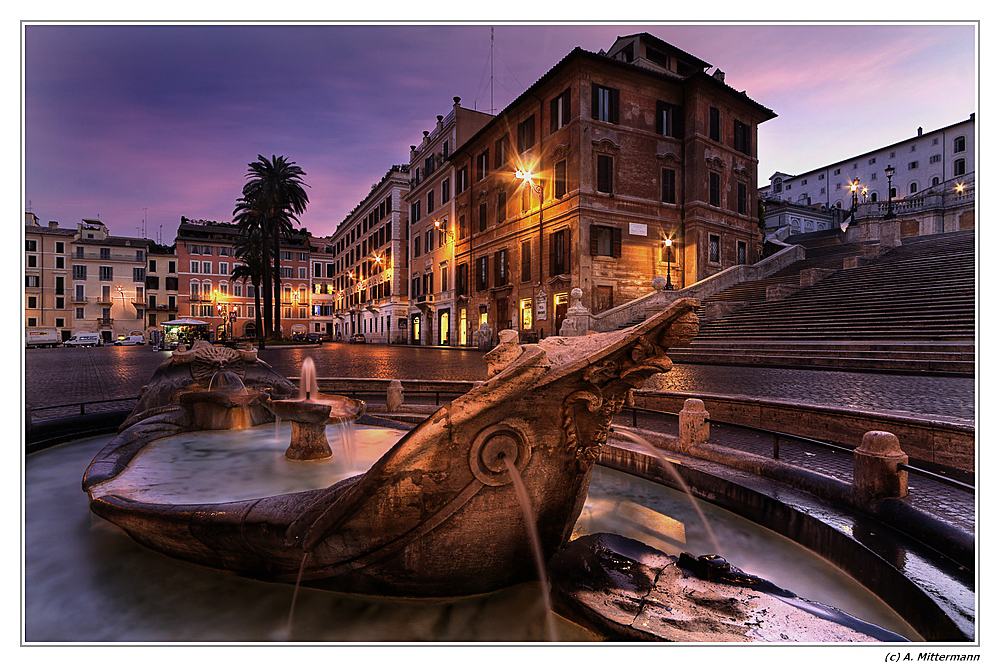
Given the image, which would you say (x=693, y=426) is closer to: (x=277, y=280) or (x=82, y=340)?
(x=82, y=340)

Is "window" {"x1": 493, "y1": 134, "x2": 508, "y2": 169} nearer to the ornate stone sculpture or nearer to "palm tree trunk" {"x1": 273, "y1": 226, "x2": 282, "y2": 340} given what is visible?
"palm tree trunk" {"x1": 273, "y1": 226, "x2": 282, "y2": 340}

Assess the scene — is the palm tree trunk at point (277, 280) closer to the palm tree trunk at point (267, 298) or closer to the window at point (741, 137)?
the palm tree trunk at point (267, 298)

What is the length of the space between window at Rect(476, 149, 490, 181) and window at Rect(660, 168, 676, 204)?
11.1 meters

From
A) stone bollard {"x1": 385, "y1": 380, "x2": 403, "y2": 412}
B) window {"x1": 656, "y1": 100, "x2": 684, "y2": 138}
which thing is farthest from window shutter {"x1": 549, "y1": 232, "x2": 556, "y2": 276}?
stone bollard {"x1": 385, "y1": 380, "x2": 403, "y2": 412}

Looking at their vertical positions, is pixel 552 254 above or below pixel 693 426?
above

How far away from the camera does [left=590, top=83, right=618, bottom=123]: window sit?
2395 centimetres

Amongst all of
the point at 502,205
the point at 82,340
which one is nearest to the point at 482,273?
the point at 502,205

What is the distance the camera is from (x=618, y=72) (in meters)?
24.2

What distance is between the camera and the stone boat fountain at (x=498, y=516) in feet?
6.29

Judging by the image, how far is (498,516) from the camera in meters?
2.11

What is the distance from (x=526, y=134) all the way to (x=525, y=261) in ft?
24.5

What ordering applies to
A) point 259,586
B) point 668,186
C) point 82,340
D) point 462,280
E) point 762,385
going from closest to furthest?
point 259,586
point 762,385
point 82,340
point 668,186
point 462,280

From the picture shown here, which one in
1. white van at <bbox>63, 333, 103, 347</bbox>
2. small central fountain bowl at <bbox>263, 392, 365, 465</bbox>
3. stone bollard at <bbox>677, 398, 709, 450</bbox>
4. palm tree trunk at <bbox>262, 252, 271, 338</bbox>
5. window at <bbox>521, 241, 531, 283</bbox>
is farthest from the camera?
palm tree trunk at <bbox>262, 252, 271, 338</bbox>

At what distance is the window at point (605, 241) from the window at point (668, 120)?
6.44 meters
